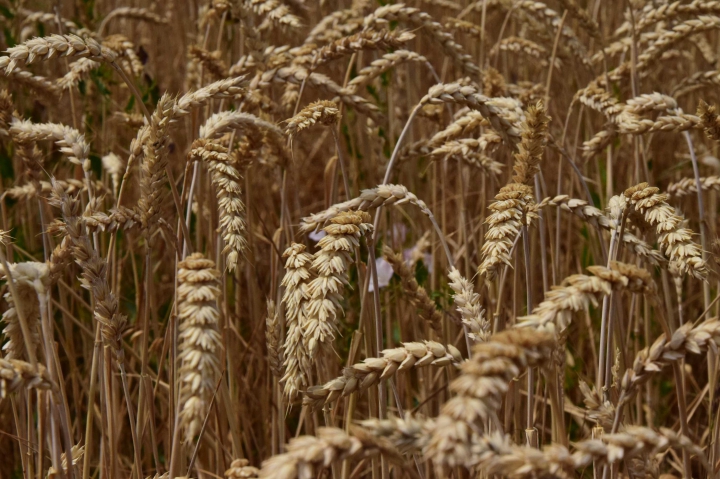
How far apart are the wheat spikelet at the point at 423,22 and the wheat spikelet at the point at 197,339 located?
1.25m

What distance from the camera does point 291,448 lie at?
815mm

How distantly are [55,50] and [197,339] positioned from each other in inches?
31.3

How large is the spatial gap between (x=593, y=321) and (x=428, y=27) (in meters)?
1.09

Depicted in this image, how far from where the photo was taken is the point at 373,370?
114 cm

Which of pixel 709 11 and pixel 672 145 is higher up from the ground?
pixel 709 11

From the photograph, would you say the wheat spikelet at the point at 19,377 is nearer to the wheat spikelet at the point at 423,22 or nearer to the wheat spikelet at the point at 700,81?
the wheat spikelet at the point at 423,22

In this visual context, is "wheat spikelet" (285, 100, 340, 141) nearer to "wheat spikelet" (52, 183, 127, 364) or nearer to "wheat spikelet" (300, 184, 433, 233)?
"wheat spikelet" (300, 184, 433, 233)

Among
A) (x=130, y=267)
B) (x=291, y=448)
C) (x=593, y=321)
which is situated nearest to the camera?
(x=291, y=448)

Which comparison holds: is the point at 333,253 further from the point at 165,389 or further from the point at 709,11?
the point at 709,11

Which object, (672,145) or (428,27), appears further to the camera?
(672,145)

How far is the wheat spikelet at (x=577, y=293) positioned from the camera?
872 mm

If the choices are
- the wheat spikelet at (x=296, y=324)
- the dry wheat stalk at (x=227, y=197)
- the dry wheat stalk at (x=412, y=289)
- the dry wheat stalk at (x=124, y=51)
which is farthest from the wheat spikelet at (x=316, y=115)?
the dry wheat stalk at (x=124, y=51)

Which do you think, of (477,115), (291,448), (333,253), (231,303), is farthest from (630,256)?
(291,448)

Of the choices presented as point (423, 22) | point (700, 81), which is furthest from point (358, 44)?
point (700, 81)
